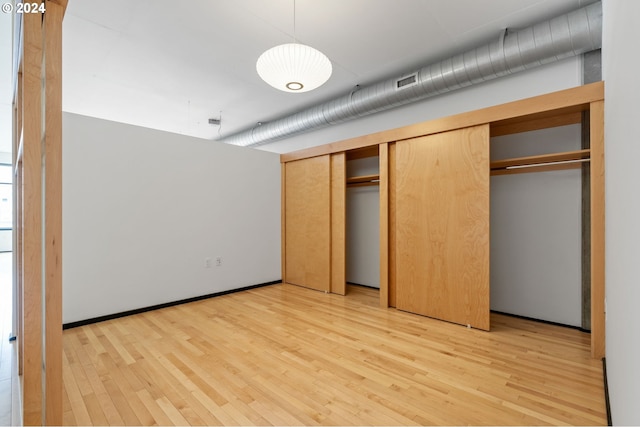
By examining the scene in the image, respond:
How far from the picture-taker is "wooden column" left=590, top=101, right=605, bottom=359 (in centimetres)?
232

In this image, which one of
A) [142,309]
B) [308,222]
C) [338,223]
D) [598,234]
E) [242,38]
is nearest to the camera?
[598,234]

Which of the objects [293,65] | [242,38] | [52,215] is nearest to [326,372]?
[52,215]

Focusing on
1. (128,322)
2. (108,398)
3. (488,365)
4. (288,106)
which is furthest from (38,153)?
(288,106)

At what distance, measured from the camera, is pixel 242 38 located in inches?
122

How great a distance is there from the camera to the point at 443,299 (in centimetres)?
322

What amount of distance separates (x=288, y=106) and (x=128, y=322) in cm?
399

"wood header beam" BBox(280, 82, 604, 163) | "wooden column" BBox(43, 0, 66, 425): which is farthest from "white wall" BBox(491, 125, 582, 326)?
"wooden column" BBox(43, 0, 66, 425)

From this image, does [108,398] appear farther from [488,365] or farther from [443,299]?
[443,299]

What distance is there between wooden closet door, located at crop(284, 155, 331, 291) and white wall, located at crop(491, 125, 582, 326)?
222cm

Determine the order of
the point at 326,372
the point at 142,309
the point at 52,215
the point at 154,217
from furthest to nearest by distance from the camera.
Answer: the point at 154,217, the point at 142,309, the point at 326,372, the point at 52,215

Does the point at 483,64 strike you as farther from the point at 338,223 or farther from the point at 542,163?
the point at 338,223

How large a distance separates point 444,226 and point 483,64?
179 centimetres

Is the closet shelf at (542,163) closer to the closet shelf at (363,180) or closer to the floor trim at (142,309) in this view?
the closet shelf at (363,180)

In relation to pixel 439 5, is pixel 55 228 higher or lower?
lower
